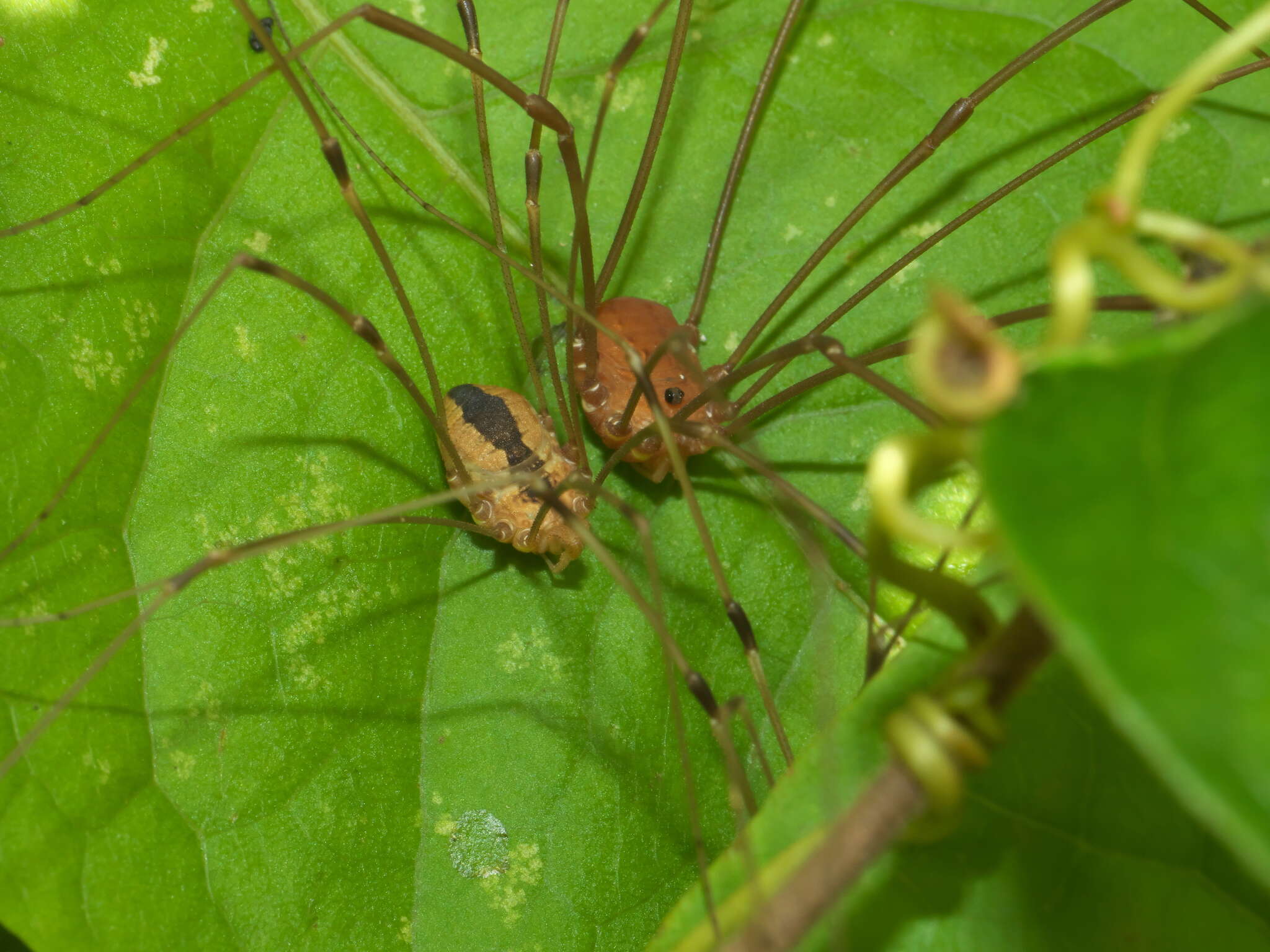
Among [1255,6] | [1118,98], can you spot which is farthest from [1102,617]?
[1255,6]

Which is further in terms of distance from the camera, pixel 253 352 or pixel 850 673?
pixel 850 673

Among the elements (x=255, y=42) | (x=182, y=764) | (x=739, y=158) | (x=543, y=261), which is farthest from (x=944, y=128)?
(x=182, y=764)

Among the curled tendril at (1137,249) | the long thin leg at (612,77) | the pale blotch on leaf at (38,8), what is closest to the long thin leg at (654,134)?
the long thin leg at (612,77)

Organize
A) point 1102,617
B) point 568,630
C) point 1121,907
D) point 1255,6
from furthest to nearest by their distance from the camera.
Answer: point 1255,6, point 568,630, point 1121,907, point 1102,617

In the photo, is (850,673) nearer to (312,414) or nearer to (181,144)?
(312,414)

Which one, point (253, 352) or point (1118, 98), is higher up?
point (1118, 98)

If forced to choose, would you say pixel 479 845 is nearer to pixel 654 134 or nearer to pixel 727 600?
pixel 727 600
